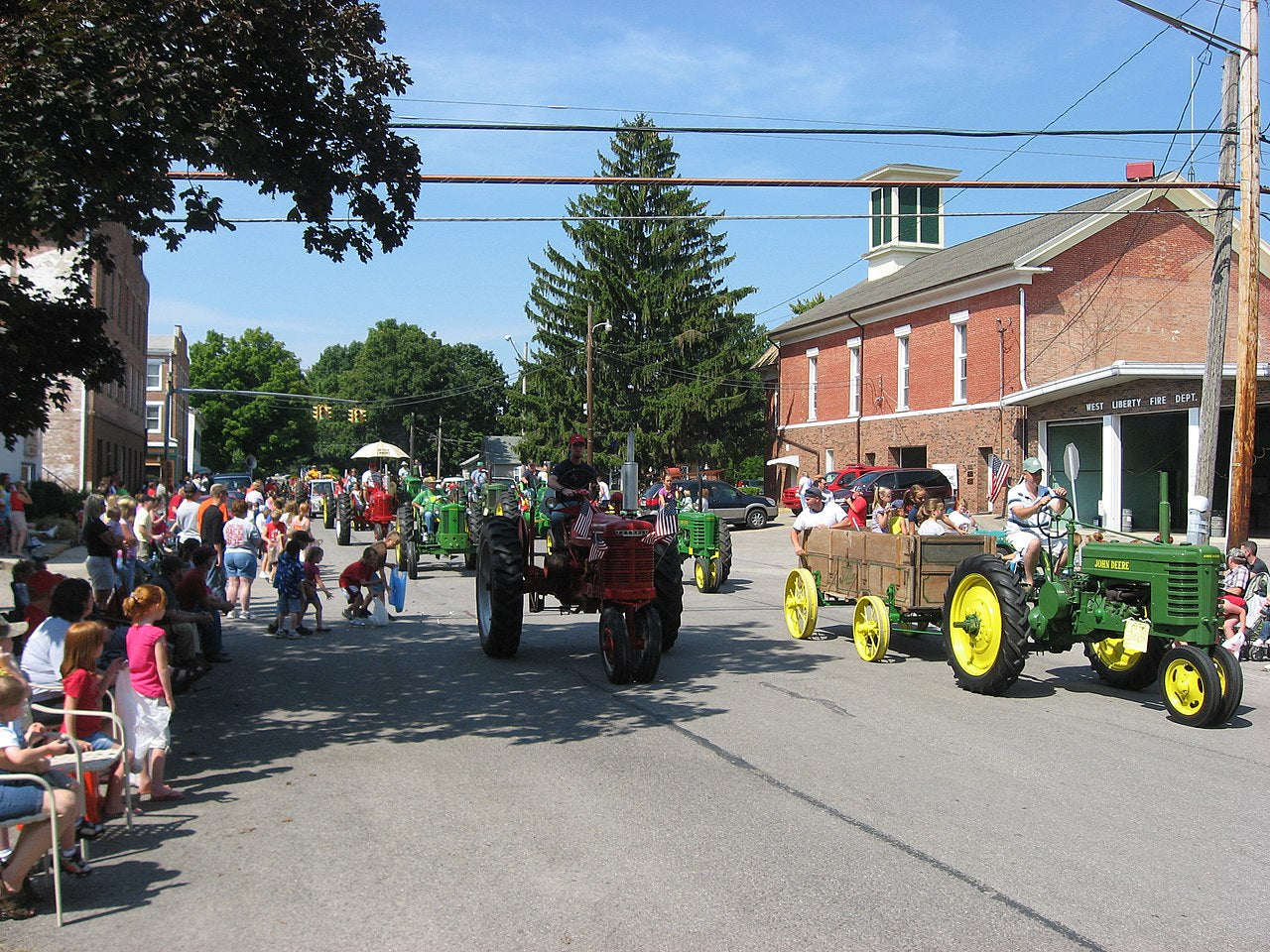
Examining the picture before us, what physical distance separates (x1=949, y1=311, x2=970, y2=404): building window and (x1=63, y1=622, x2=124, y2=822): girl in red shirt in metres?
33.5

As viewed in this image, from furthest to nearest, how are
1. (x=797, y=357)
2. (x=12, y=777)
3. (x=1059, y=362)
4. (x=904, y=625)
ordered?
(x=797, y=357), (x=1059, y=362), (x=904, y=625), (x=12, y=777)

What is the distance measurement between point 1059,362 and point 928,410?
481 centimetres

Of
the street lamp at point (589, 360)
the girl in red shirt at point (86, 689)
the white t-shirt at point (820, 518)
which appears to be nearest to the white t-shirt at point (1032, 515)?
the white t-shirt at point (820, 518)

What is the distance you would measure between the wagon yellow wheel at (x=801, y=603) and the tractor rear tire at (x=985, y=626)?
8.55ft

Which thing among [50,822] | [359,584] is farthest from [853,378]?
[50,822]

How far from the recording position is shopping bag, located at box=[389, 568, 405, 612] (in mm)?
15797

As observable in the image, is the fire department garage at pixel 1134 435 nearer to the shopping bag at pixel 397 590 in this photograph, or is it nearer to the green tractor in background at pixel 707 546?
the green tractor in background at pixel 707 546

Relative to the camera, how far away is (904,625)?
38.8 feet

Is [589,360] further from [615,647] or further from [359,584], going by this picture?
[615,647]

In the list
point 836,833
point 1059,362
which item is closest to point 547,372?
point 1059,362

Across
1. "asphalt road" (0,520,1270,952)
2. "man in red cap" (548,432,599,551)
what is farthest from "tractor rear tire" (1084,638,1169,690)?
"man in red cap" (548,432,599,551)

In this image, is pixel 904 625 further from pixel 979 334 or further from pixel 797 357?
pixel 797 357

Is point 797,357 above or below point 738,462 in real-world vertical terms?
above

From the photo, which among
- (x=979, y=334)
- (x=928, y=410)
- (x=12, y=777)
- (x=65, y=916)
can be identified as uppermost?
(x=979, y=334)
